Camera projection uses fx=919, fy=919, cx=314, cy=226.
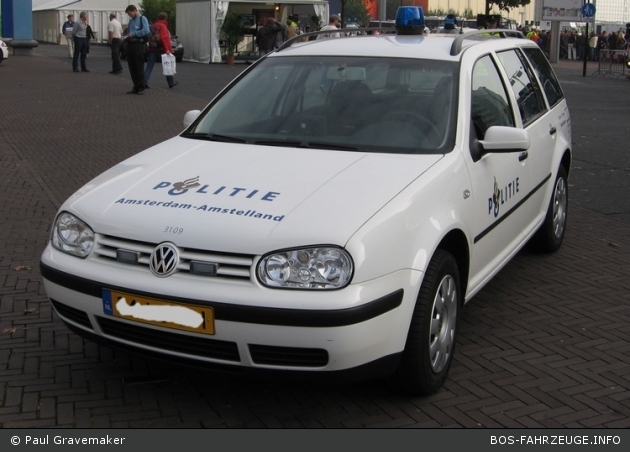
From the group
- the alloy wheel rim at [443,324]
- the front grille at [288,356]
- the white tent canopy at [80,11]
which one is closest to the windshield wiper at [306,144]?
the alloy wheel rim at [443,324]

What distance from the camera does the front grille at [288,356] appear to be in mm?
3674

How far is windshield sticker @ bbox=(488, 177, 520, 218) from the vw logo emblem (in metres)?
1.85

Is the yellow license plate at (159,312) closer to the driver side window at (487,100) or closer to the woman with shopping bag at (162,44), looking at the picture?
the driver side window at (487,100)

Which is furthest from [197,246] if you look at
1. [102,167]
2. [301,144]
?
[102,167]

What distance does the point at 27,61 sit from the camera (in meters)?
31.7

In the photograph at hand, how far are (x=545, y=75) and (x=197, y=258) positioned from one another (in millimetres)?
3897

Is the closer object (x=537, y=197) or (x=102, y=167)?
(x=537, y=197)

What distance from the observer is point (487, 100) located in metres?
5.24

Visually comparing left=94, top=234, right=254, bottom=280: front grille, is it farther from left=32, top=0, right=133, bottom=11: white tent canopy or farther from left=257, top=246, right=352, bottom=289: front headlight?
left=32, top=0, right=133, bottom=11: white tent canopy

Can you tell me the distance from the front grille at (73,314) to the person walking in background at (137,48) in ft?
49.1

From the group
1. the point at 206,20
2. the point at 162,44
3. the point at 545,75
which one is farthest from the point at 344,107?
the point at 206,20

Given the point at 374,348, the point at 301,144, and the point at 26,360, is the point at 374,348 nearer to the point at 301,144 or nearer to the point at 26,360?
the point at 301,144

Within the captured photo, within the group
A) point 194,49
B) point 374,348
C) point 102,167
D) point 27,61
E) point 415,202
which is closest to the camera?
point 374,348

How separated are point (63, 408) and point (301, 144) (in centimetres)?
176
